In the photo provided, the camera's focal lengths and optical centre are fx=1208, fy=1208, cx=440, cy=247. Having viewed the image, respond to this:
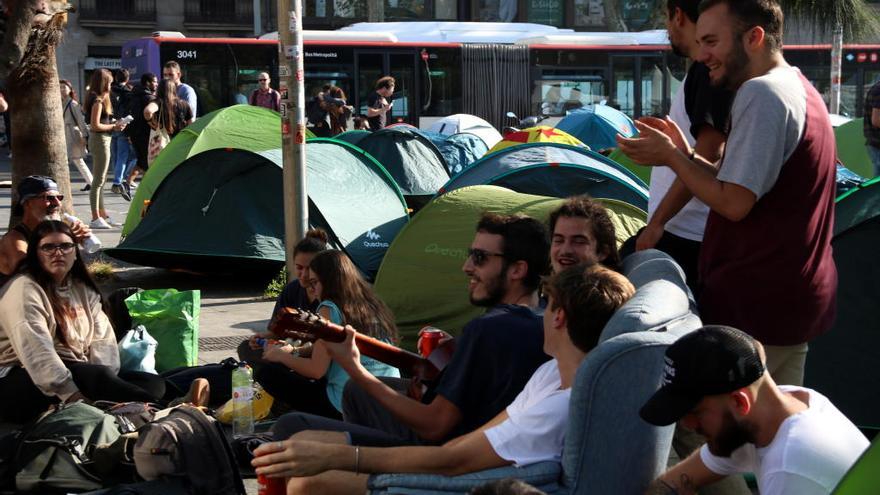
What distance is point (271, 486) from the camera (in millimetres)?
3705

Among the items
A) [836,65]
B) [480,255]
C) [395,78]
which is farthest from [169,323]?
[395,78]

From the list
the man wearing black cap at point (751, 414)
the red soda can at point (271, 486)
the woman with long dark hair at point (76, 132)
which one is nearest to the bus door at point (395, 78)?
the woman with long dark hair at point (76, 132)

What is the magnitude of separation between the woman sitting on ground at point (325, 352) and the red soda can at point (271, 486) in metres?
1.81

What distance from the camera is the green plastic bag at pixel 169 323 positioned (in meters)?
7.20

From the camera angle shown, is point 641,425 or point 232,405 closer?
point 641,425

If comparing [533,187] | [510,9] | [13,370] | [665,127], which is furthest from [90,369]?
[510,9]

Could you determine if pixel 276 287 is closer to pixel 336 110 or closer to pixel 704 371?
pixel 704 371

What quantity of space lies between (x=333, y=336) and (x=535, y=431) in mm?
922

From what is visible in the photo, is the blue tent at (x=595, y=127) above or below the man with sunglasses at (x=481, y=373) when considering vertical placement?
below

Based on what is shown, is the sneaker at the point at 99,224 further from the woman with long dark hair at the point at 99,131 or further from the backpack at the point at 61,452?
the backpack at the point at 61,452

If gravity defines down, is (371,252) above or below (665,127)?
below

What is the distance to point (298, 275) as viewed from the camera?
6.87m

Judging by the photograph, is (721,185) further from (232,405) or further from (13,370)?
(13,370)

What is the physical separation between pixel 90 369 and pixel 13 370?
1.24ft
